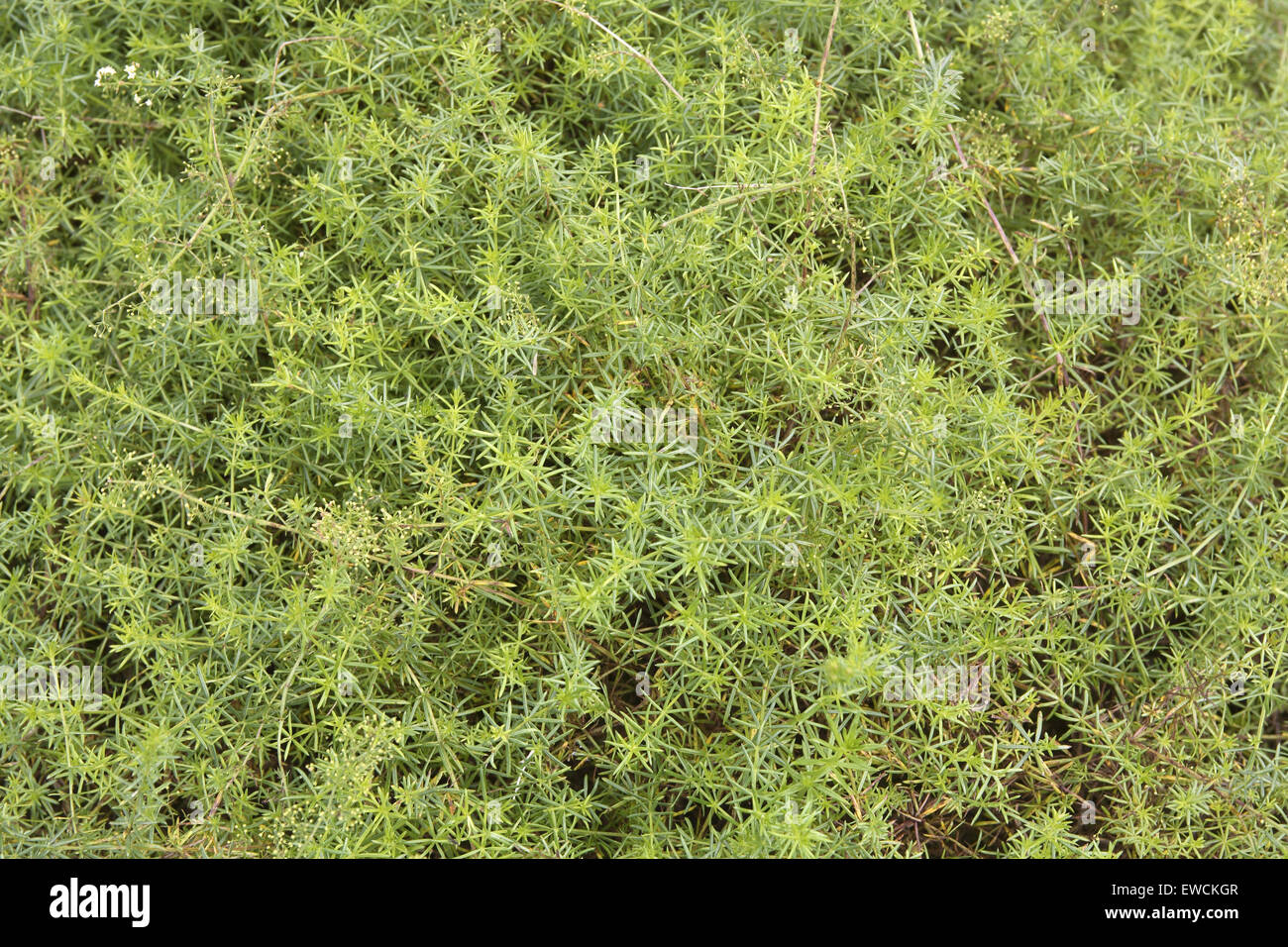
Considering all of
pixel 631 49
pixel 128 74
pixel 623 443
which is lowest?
pixel 623 443

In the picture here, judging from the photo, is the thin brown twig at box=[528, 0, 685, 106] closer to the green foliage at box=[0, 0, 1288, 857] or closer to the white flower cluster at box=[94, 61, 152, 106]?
the green foliage at box=[0, 0, 1288, 857]

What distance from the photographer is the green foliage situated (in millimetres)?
2717

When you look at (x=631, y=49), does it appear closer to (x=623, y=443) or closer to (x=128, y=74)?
(x=623, y=443)

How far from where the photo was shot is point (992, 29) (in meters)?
3.14

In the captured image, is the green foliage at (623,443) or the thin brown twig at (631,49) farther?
the thin brown twig at (631,49)

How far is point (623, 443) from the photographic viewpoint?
2.78 meters

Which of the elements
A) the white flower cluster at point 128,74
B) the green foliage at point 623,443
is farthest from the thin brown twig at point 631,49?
the white flower cluster at point 128,74

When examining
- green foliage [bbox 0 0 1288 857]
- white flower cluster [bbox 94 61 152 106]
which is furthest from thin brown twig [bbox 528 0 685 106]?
white flower cluster [bbox 94 61 152 106]

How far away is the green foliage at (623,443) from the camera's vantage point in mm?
2717

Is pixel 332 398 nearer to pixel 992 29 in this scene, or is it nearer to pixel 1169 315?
pixel 992 29

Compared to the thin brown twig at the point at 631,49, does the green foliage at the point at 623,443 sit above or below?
below

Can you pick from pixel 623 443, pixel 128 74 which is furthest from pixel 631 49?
pixel 128 74

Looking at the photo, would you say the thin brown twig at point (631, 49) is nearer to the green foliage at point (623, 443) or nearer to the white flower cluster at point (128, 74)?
the green foliage at point (623, 443)
